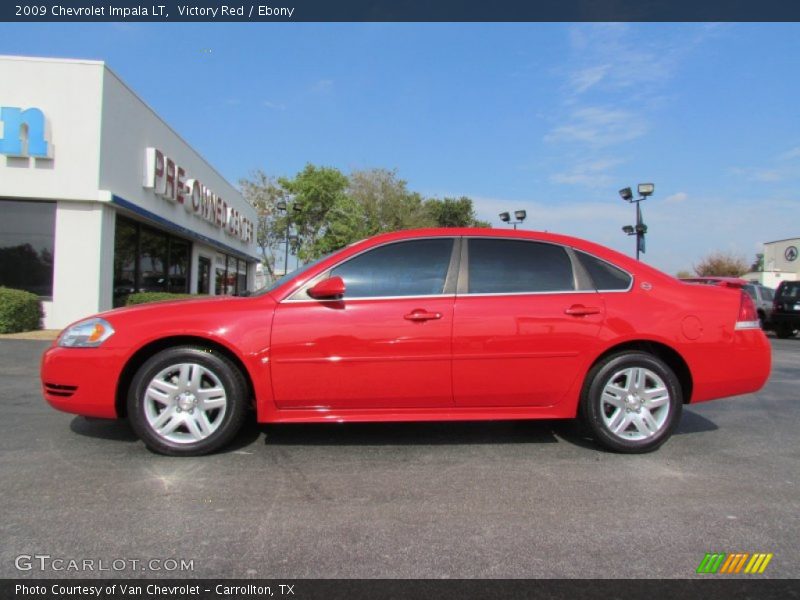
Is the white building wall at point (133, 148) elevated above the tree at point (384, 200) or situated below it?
below

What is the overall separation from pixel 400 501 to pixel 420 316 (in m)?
1.23

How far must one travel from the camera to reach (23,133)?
12102 mm

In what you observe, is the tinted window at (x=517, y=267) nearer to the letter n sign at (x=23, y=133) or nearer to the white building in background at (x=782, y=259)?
the letter n sign at (x=23, y=133)

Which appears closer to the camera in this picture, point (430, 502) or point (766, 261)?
point (430, 502)

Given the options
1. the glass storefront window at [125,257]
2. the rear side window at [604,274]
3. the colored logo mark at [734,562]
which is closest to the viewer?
the colored logo mark at [734,562]

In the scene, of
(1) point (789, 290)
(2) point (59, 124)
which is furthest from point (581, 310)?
(1) point (789, 290)

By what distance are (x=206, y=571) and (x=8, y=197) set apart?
13279 mm

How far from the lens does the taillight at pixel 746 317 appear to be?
13.5 feet

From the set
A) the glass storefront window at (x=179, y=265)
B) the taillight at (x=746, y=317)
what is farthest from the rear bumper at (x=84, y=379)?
the glass storefront window at (x=179, y=265)

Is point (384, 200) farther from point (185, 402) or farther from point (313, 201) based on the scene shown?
point (185, 402)

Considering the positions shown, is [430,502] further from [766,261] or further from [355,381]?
[766,261]

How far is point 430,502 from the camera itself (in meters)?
3.11

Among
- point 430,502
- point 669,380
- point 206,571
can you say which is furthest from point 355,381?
point 669,380

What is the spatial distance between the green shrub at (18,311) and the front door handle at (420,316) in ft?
36.0
